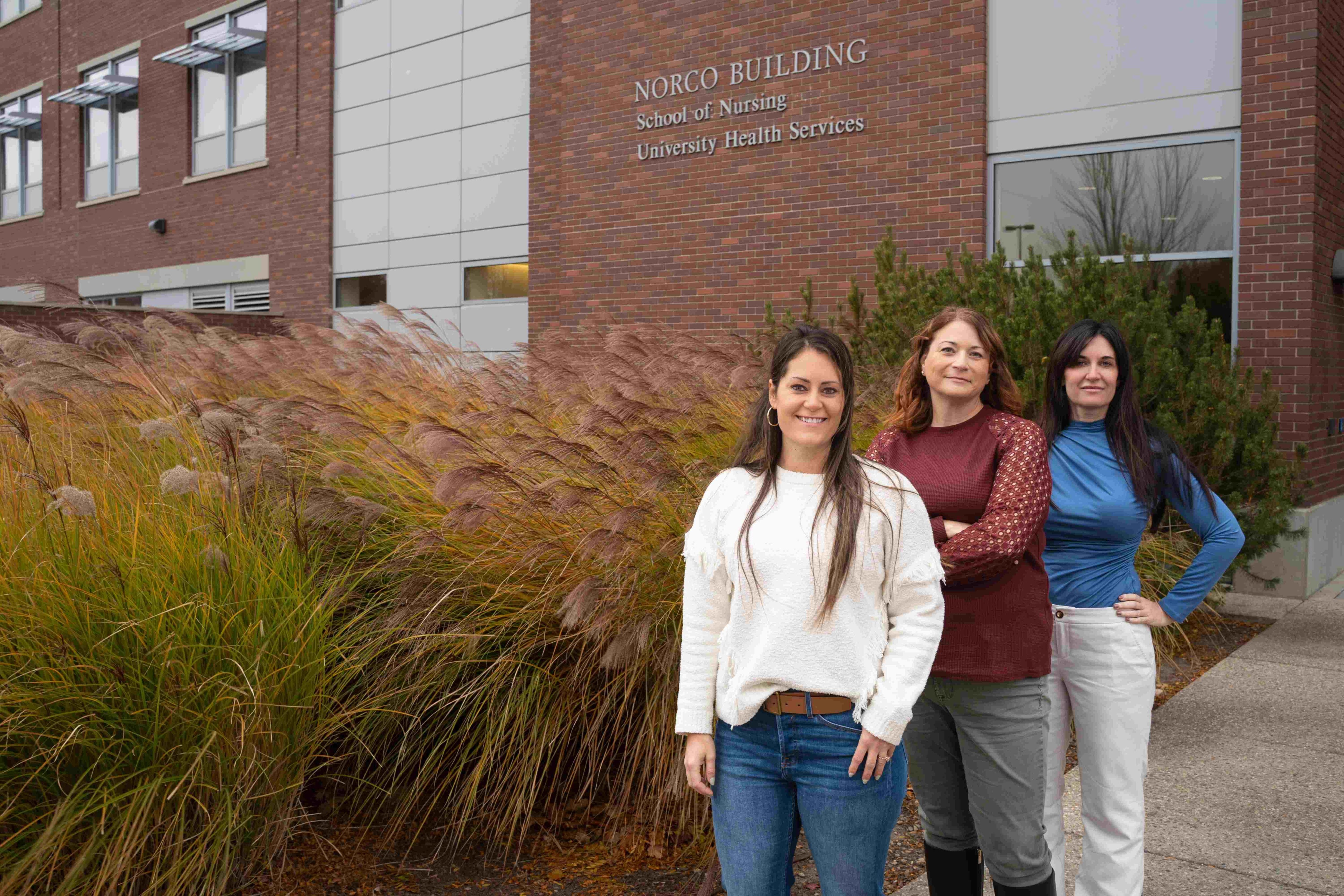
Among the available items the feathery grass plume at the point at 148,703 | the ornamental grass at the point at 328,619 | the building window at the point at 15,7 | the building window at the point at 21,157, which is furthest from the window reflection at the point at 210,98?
the feathery grass plume at the point at 148,703

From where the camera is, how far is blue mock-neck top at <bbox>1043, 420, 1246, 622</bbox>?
3.29 metres

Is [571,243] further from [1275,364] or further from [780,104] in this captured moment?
[1275,364]

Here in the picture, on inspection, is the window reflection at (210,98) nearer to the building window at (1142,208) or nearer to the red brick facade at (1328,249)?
the building window at (1142,208)

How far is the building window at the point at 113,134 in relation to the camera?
24.4 m

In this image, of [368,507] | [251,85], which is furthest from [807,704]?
[251,85]

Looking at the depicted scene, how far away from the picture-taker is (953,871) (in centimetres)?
318

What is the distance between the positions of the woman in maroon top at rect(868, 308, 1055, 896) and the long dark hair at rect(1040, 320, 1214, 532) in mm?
351

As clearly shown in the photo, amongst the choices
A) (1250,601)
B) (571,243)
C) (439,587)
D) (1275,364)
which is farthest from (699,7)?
(439,587)

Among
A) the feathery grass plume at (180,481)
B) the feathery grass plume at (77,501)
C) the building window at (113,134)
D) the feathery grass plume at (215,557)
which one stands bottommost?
the feathery grass plume at (215,557)

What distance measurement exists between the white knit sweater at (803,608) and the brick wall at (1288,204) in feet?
28.4

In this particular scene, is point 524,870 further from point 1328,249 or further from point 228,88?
point 228,88

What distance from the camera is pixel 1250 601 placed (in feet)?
31.8

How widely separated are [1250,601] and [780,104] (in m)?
7.51

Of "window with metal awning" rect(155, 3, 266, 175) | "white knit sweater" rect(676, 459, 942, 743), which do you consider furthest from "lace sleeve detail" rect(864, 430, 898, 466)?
"window with metal awning" rect(155, 3, 266, 175)
